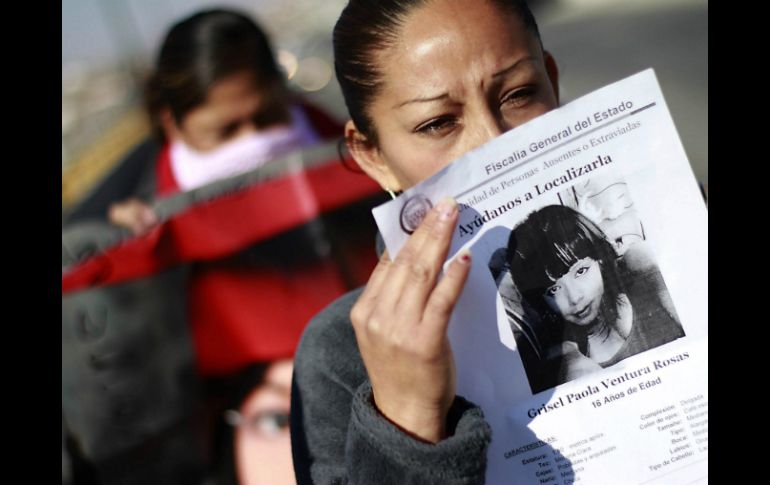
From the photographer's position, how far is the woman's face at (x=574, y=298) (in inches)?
46.4

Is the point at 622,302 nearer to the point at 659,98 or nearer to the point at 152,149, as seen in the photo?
the point at 659,98

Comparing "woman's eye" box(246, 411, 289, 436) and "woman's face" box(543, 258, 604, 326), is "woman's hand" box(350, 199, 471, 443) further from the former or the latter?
"woman's eye" box(246, 411, 289, 436)

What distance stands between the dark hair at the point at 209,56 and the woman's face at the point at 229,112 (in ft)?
0.10

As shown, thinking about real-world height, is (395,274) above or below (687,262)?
above

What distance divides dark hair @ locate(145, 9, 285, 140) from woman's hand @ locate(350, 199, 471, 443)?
221cm

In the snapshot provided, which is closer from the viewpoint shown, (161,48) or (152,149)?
(161,48)

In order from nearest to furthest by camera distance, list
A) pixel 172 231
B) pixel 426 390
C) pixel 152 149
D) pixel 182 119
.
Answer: pixel 426 390 → pixel 172 231 → pixel 182 119 → pixel 152 149

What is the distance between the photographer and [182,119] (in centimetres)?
327

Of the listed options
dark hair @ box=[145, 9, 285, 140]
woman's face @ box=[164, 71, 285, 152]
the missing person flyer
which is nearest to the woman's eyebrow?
the missing person flyer

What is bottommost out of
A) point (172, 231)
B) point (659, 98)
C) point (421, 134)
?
point (659, 98)

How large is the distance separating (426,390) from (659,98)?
19.4 inches

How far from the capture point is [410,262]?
1.12m

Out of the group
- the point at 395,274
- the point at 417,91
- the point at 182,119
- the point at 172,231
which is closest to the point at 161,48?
the point at 182,119

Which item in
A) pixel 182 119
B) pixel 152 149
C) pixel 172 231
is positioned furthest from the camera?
pixel 152 149
